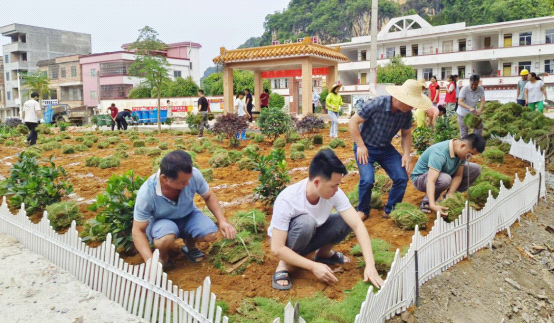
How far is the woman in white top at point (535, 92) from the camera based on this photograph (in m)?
10.4

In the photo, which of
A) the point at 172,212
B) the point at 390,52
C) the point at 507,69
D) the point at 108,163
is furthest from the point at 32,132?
the point at 390,52

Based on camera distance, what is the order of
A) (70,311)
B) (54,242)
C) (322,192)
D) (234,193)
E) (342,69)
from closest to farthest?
(322,192), (70,311), (54,242), (234,193), (342,69)

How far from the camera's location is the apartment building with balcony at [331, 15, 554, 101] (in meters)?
36.6

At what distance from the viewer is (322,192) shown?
9.71 feet

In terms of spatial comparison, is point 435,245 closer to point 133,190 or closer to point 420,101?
point 420,101

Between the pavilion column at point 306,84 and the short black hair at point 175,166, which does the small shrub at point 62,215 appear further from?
the pavilion column at point 306,84

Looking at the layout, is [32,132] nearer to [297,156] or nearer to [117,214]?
[297,156]

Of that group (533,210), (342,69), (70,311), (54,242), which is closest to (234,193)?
(54,242)

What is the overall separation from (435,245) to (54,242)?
3.11m

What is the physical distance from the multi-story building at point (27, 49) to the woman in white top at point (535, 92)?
52.3 meters

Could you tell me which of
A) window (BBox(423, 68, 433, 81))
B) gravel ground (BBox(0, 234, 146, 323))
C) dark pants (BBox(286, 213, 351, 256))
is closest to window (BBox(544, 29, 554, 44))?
window (BBox(423, 68, 433, 81))

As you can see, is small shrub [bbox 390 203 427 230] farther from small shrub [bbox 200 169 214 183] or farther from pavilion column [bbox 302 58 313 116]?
pavilion column [bbox 302 58 313 116]

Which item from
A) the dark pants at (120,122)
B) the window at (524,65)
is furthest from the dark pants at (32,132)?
the window at (524,65)

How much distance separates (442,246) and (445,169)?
1.19m
